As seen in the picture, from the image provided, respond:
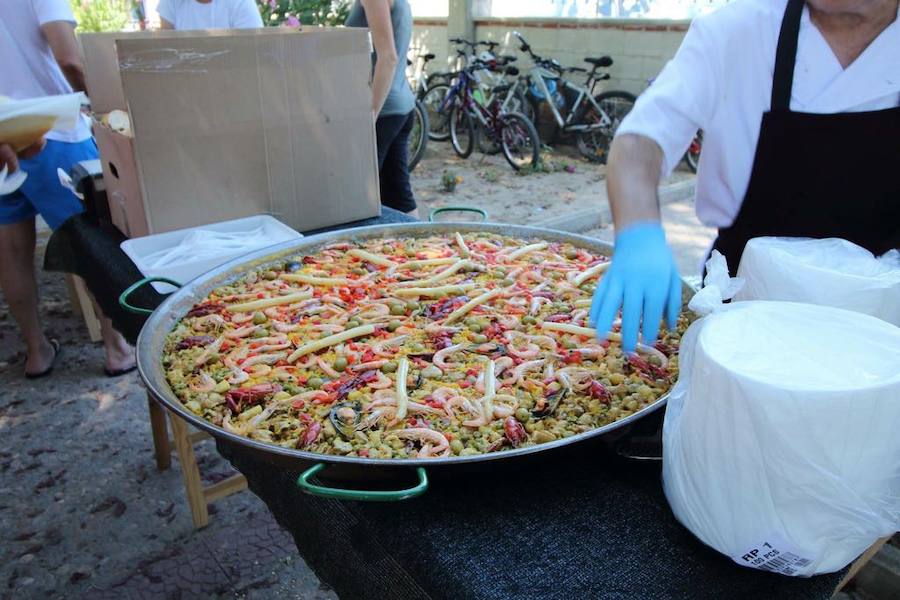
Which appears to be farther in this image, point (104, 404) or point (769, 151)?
point (104, 404)

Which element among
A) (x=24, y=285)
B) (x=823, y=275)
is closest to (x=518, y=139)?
(x=24, y=285)

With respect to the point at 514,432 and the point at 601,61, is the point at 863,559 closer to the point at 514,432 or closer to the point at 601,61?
the point at 514,432

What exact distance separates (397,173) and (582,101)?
5160 mm

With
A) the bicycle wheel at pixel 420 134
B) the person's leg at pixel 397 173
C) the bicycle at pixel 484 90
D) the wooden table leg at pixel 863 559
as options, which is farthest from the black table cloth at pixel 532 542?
the bicycle at pixel 484 90

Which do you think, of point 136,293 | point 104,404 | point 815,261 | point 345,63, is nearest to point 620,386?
point 815,261

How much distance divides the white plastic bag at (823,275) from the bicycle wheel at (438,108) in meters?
7.89

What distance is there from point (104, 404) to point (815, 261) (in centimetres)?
330

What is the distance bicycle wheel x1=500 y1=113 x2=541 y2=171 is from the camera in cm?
768

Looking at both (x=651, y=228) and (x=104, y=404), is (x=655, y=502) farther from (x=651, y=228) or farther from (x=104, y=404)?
(x=104, y=404)

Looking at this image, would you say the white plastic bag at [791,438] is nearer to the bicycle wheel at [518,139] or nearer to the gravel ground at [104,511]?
the gravel ground at [104,511]

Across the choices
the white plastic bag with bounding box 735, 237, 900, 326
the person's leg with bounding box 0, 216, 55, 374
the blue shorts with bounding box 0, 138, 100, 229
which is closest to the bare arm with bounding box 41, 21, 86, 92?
the blue shorts with bounding box 0, 138, 100, 229

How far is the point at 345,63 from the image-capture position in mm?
2332

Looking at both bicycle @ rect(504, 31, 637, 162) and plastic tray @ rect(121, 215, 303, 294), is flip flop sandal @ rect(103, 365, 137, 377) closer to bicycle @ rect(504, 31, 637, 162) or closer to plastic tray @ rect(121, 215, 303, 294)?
plastic tray @ rect(121, 215, 303, 294)

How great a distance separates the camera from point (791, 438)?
76 cm
